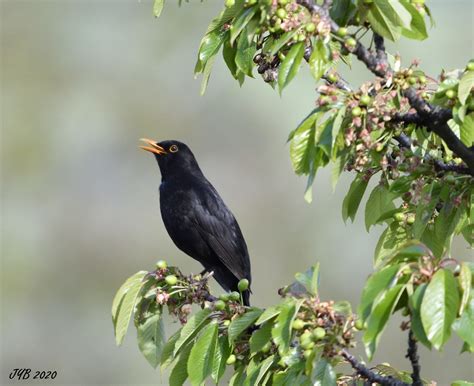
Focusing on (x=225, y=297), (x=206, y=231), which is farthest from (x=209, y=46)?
(x=206, y=231)

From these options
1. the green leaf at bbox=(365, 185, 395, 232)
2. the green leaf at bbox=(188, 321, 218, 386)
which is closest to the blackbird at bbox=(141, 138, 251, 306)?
the green leaf at bbox=(365, 185, 395, 232)

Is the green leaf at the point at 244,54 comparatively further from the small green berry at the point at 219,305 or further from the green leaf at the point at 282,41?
the small green berry at the point at 219,305

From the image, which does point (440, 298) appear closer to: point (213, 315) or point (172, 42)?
point (213, 315)

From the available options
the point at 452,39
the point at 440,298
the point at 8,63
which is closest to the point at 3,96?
the point at 8,63

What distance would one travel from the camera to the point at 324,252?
12.8 m

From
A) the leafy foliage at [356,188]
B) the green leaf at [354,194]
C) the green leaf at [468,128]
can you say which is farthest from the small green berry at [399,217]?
the green leaf at [468,128]

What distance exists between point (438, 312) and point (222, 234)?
4.06 m

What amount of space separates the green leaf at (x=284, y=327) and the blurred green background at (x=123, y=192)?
7.66 metres

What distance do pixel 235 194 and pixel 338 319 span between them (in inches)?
396

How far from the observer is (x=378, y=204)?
12.5 feet

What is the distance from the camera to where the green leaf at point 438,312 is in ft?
7.97

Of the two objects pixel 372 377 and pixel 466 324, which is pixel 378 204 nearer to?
pixel 372 377

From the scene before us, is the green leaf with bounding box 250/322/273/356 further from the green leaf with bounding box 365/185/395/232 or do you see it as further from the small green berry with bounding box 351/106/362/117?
the green leaf with bounding box 365/185/395/232

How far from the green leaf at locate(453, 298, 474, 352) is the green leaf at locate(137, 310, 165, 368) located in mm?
1381
